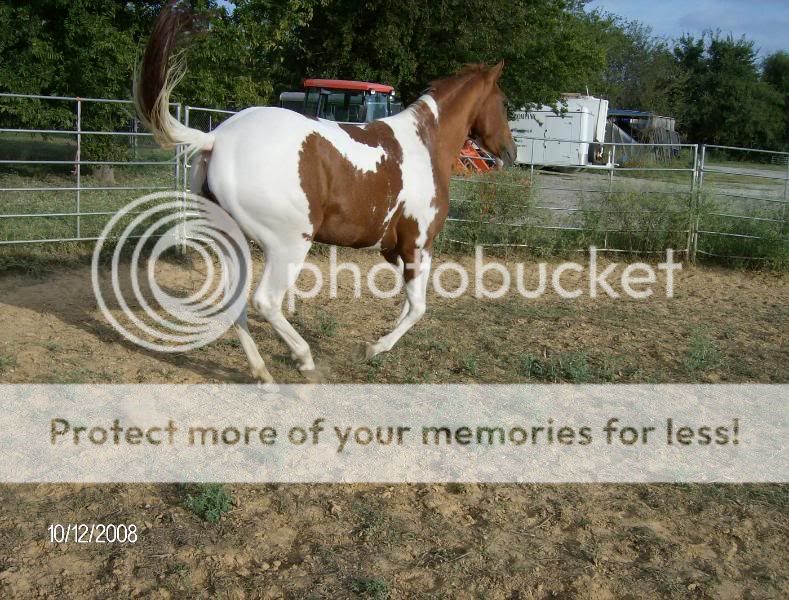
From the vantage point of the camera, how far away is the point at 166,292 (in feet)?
21.2

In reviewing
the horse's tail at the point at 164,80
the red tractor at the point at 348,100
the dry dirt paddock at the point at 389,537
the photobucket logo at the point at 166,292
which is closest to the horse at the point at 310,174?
the horse's tail at the point at 164,80

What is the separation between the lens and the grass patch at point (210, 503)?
9.40 ft

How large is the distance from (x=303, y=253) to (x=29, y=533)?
2.03m

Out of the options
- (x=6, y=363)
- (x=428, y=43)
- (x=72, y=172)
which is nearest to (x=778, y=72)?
(x=428, y=43)

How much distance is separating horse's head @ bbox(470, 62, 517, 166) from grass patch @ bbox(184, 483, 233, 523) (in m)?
3.31

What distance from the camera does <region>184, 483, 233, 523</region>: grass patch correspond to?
9.40ft

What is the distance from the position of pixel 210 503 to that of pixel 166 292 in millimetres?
3856

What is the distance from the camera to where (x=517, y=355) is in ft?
16.8

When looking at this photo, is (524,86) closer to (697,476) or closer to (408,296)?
(408,296)

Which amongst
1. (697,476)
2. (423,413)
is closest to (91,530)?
(423,413)

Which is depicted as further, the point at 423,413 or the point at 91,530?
the point at 423,413

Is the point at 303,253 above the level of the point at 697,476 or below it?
A: above

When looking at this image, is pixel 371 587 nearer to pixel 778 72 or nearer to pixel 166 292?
pixel 166 292

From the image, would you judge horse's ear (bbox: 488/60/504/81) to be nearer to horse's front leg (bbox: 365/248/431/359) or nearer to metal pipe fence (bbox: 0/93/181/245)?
horse's front leg (bbox: 365/248/431/359)
